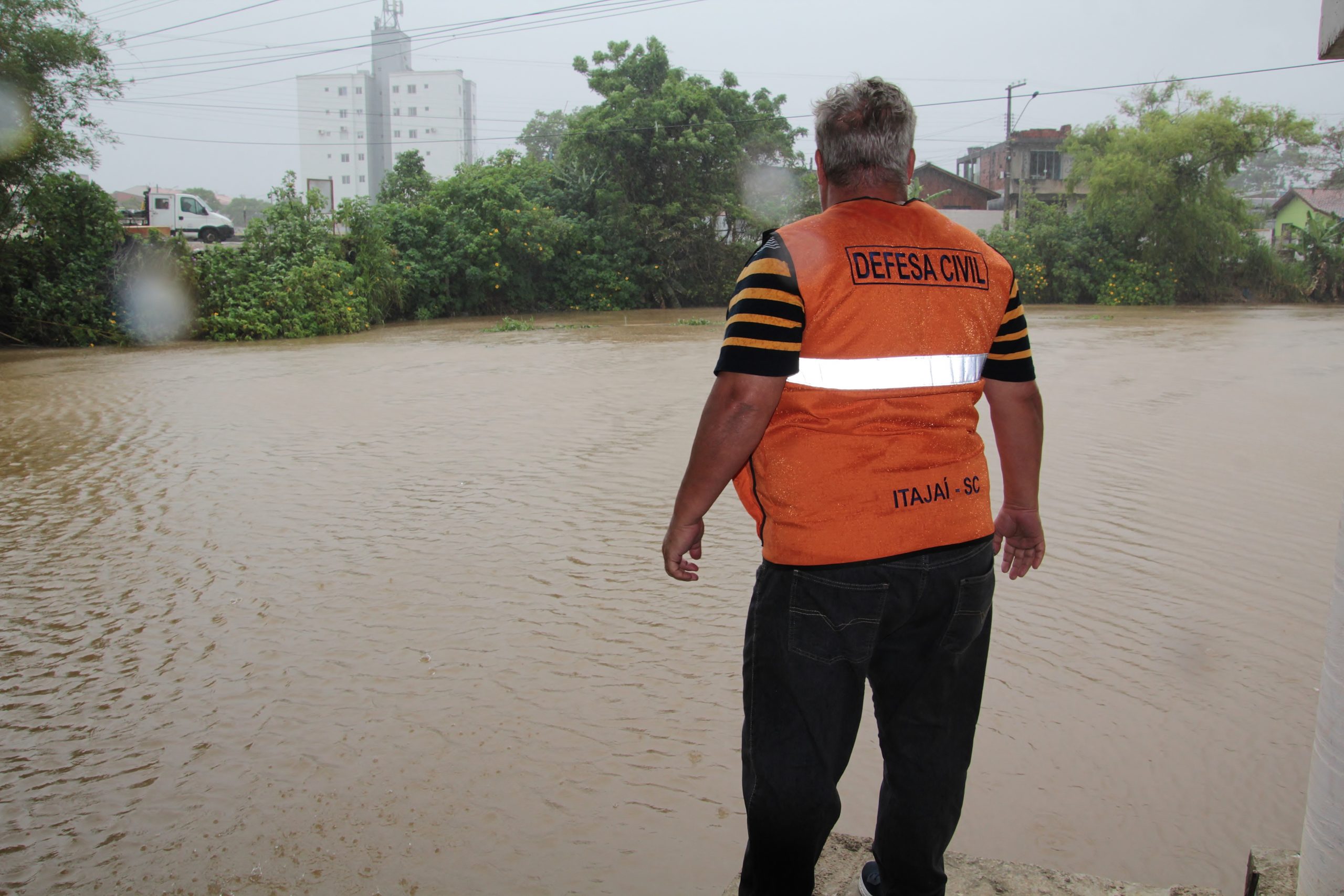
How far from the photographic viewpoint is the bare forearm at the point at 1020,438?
2213mm

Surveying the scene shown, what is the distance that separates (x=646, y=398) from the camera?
36.7ft

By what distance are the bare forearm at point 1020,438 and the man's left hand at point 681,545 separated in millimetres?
707

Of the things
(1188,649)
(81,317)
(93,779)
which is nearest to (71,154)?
(81,317)

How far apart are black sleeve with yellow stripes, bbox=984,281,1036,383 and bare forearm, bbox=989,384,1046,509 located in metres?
0.04

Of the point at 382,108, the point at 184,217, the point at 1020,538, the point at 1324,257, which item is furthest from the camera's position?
the point at 382,108

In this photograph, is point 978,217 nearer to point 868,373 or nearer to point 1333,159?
point 1333,159

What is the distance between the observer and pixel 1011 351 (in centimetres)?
217

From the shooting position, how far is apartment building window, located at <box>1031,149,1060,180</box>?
50000 millimetres

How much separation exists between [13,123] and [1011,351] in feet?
75.7

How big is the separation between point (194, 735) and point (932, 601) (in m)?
2.80

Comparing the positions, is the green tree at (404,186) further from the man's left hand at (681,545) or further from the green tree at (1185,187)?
the man's left hand at (681,545)

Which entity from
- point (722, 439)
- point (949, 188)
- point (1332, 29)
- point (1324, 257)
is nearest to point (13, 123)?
point (722, 439)

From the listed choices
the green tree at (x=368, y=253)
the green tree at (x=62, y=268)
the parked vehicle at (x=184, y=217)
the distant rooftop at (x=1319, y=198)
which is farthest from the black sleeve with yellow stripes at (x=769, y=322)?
the distant rooftop at (x=1319, y=198)

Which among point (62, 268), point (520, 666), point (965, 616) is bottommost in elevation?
point (520, 666)
